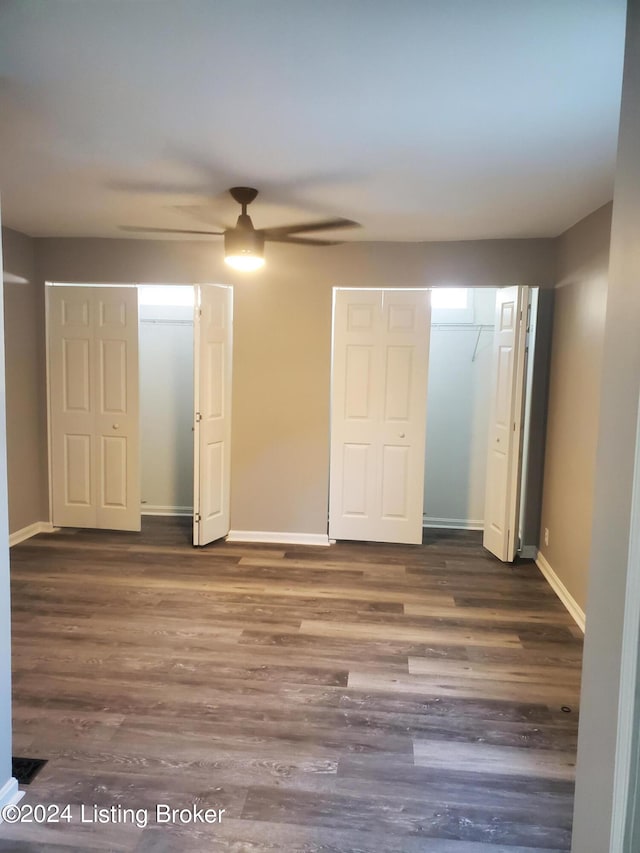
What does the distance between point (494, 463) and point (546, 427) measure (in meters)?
0.49

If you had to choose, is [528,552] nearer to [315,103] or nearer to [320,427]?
[320,427]

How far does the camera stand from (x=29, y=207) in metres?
3.67

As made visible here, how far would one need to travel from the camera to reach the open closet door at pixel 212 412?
14.3 feet

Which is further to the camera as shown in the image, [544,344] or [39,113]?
[544,344]

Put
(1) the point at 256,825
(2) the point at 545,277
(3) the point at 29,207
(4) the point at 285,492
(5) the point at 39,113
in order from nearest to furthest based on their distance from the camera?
(1) the point at 256,825
(5) the point at 39,113
(3) the point at 29,207
(2) the point at 545,277
(4) the point at 285,492

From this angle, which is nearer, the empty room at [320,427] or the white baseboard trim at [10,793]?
the empty room at [320,427]

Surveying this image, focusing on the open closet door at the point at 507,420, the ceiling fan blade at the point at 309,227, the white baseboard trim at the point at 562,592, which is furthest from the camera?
the open closet door at the point at 507,420

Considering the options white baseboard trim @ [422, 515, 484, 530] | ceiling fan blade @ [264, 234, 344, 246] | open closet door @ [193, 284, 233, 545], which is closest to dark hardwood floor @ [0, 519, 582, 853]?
open closet door @ [193, 284, 233, 545]

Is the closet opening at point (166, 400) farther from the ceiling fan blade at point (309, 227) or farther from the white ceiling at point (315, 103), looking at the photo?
the white ceiling at point (315, 103)

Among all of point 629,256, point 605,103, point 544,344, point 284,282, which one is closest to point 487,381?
point 544,344

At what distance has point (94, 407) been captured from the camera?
4.83 m

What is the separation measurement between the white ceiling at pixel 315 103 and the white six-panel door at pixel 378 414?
1.18 metres

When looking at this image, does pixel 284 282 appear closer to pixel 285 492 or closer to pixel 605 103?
pixel 285 492

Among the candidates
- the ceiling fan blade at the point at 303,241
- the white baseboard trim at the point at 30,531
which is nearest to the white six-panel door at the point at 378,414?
the ceiling fan blade at the point at 303,241
